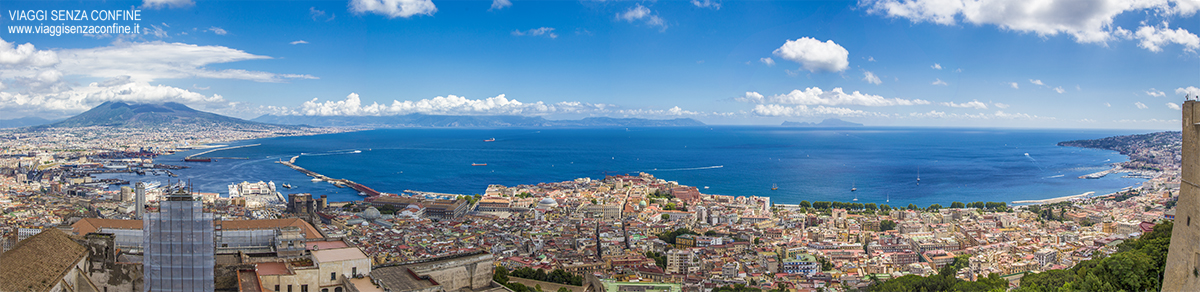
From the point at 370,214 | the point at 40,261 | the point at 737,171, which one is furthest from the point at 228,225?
the point at 737,171

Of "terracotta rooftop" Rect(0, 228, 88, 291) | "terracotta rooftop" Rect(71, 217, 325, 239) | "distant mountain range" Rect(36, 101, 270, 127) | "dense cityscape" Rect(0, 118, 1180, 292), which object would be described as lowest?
"dense cityscape" Rect(0, 118, 1180, 292)

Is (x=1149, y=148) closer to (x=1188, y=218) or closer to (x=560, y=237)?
(x=560, y=237)

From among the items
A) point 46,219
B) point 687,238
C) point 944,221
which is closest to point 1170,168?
point 944,221

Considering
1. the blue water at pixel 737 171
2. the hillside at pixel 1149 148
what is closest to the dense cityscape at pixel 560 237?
the blue water at pixel 737 171

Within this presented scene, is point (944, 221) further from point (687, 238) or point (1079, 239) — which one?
point (687, 238)

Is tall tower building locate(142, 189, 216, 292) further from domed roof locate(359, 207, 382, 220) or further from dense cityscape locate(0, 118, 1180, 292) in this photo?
domed roof locate(359, 207, 382, 220)

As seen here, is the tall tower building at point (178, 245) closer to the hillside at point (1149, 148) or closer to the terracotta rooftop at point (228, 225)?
the terracotta rooftop at point (228, 225)

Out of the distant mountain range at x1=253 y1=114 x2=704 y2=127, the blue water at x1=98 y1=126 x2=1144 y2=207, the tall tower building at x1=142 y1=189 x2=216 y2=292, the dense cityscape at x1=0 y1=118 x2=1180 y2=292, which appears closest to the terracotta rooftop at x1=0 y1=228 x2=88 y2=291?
the dense cityscape at x1=0 y1=118 x2=1180 y2=292
